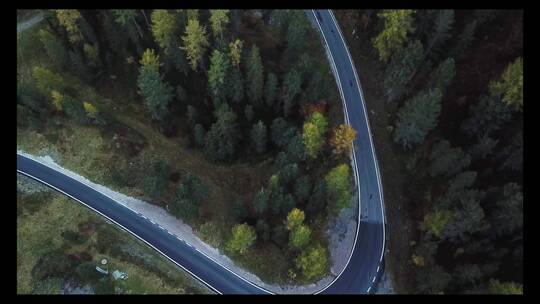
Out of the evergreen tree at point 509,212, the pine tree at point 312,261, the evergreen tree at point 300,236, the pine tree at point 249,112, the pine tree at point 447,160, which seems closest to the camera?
the evergreen tree at point 509,212

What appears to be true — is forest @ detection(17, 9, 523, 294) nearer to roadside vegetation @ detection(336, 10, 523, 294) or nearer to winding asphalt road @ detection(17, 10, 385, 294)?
roadside vegetation @ detection(336, 10, 523, 294)

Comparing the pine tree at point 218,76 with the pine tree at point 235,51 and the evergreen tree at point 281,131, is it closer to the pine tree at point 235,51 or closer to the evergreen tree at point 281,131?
the pine tree at point 235,51

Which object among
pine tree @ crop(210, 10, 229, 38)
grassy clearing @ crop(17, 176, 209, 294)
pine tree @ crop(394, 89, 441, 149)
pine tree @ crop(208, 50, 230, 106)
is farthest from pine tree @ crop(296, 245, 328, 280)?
pine tree @ crop(210, 10, 229, 38)

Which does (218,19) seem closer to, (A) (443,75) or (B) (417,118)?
(B) (417,118)

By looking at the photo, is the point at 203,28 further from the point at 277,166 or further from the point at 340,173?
the point at 340,173

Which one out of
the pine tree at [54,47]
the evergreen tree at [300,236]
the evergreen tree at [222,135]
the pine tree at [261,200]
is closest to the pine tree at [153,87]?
the evergreen tree at [222,135]
